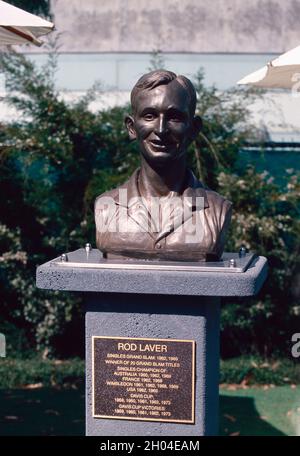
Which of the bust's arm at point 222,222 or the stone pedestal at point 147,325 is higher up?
the bust's arm at point 222,222

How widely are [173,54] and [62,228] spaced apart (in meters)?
2.59

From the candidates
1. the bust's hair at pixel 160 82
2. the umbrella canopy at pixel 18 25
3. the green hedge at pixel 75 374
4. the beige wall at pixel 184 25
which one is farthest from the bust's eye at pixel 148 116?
the beige wall at pixel 184 25

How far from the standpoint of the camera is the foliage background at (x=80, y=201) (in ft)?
24.4

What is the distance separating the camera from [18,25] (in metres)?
4.81

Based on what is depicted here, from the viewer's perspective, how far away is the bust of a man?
169 inches

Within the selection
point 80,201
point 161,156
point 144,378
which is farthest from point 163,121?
point 80,201

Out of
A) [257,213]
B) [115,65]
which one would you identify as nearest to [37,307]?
[257,213]

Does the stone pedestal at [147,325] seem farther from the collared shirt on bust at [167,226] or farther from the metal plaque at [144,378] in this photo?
the collared shirt on bust at [167,226]

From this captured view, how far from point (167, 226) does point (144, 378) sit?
83 cm

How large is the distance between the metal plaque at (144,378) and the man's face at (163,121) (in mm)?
1026

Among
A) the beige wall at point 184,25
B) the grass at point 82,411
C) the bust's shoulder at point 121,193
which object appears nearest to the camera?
the bust's shoulder at point 121,193

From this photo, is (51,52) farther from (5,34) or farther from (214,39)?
(5,34)

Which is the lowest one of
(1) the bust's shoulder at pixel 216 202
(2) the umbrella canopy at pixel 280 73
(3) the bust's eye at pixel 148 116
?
(1) the bust's shoulder at pixel 216 202

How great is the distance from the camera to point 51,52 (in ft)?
27.5
